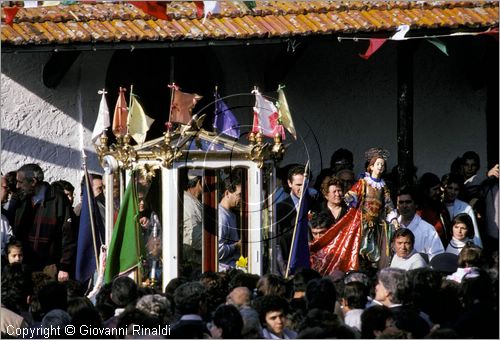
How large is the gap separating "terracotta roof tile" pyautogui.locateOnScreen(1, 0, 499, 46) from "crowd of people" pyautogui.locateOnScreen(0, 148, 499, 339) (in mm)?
1454

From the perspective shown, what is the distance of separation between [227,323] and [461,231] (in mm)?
5042

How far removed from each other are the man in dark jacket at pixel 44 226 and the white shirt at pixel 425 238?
3.27 meters

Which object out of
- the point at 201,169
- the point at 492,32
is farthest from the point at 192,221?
the point at 492,32

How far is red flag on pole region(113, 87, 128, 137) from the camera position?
656 inches

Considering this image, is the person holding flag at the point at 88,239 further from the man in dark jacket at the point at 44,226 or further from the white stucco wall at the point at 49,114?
the white stucco wall at the point at 49,114

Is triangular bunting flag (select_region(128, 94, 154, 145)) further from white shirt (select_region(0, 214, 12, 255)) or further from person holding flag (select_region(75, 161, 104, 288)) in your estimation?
white shirt (select_region(0, 214, 12, 255))

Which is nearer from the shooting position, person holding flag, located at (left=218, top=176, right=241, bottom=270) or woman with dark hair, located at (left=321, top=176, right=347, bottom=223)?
person holding flag, located at (left=218, top=176, right=241, bottom=270)

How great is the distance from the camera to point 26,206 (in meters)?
16.8

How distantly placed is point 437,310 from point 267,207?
3489mm

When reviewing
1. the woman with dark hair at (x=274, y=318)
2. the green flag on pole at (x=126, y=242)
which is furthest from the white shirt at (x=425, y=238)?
the woman with dark hair at (x=274, y=318)

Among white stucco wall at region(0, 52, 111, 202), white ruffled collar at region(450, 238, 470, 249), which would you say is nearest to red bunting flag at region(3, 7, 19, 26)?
white stucco wall at region(0, 52, 111, 202)

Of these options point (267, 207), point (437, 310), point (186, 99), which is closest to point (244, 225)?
point (267, 207)

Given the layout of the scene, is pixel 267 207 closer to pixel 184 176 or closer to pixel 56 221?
pixel 184 176

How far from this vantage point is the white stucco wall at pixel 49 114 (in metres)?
18.6
